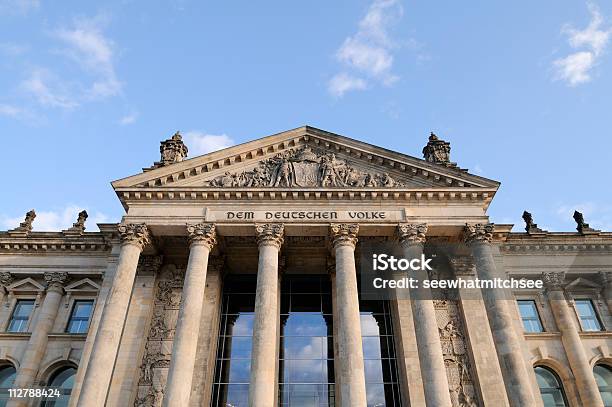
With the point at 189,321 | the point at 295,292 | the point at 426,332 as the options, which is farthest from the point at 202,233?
the point at 426,332

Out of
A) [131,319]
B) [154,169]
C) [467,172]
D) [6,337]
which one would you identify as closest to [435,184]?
[467,172]

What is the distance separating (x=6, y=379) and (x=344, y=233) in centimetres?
1962

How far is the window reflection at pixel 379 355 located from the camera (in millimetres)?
23766

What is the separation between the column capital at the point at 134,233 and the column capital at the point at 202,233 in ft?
7.12

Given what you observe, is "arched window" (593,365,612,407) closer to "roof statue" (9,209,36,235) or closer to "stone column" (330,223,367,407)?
"stone column" (330,223,367,407)

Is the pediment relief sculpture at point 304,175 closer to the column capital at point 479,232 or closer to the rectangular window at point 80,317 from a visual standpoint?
the column capital at point 479,232

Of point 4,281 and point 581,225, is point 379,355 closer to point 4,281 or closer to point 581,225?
point 581,225

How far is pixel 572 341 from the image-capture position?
25.3m

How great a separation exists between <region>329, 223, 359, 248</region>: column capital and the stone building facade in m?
0.07

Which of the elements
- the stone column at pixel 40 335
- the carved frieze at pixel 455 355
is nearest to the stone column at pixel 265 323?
the carved frieze at pixel 455 355

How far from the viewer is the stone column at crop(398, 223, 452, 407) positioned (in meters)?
19.6

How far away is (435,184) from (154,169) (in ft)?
48.2

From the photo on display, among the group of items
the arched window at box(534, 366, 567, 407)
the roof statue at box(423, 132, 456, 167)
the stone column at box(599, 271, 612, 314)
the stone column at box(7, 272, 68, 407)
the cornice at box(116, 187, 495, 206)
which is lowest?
the arched window at box(534, 366, 567, 407)

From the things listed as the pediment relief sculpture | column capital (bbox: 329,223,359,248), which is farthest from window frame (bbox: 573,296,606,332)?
column capital (bbox: 329,223,359,248)
